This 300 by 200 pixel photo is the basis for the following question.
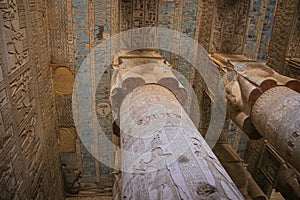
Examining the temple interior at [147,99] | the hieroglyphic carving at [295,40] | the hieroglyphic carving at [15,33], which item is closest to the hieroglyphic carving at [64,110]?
the temple interior at [147,99]

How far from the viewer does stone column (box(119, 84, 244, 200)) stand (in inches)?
65.3

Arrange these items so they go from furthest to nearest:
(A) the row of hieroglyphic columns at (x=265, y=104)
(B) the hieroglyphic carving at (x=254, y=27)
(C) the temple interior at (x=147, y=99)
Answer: (B) the hieroglyphic carving at (x=254, y=27) → (A) the row of hieroglyphic columns at (x=265, y=104) → (C) the temple interior at (x=147, y=99)

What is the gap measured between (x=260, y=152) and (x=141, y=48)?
3.98 m

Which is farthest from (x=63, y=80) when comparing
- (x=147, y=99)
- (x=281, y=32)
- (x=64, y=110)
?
(x=281, y=32)

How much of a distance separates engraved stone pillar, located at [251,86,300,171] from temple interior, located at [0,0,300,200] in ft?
0.05

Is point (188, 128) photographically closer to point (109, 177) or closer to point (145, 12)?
point (145, 12)

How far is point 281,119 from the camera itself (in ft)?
10.0

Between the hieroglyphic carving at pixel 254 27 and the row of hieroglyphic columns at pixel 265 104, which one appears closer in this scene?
the row of hieroglyphic columns at pixel 265 104

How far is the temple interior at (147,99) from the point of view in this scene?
7.30 ft

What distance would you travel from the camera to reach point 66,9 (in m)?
5.08

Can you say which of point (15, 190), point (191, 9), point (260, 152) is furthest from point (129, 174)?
point (260, 152)

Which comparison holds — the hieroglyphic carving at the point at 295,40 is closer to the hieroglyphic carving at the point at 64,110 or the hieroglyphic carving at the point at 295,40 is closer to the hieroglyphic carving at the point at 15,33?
the hieroglyphic carving at the point at 64,110

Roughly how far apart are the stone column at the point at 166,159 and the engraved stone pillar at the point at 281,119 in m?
1.19

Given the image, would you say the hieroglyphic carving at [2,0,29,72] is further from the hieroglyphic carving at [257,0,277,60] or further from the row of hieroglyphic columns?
the hieroglyphic carving at [257,0,277,60]
